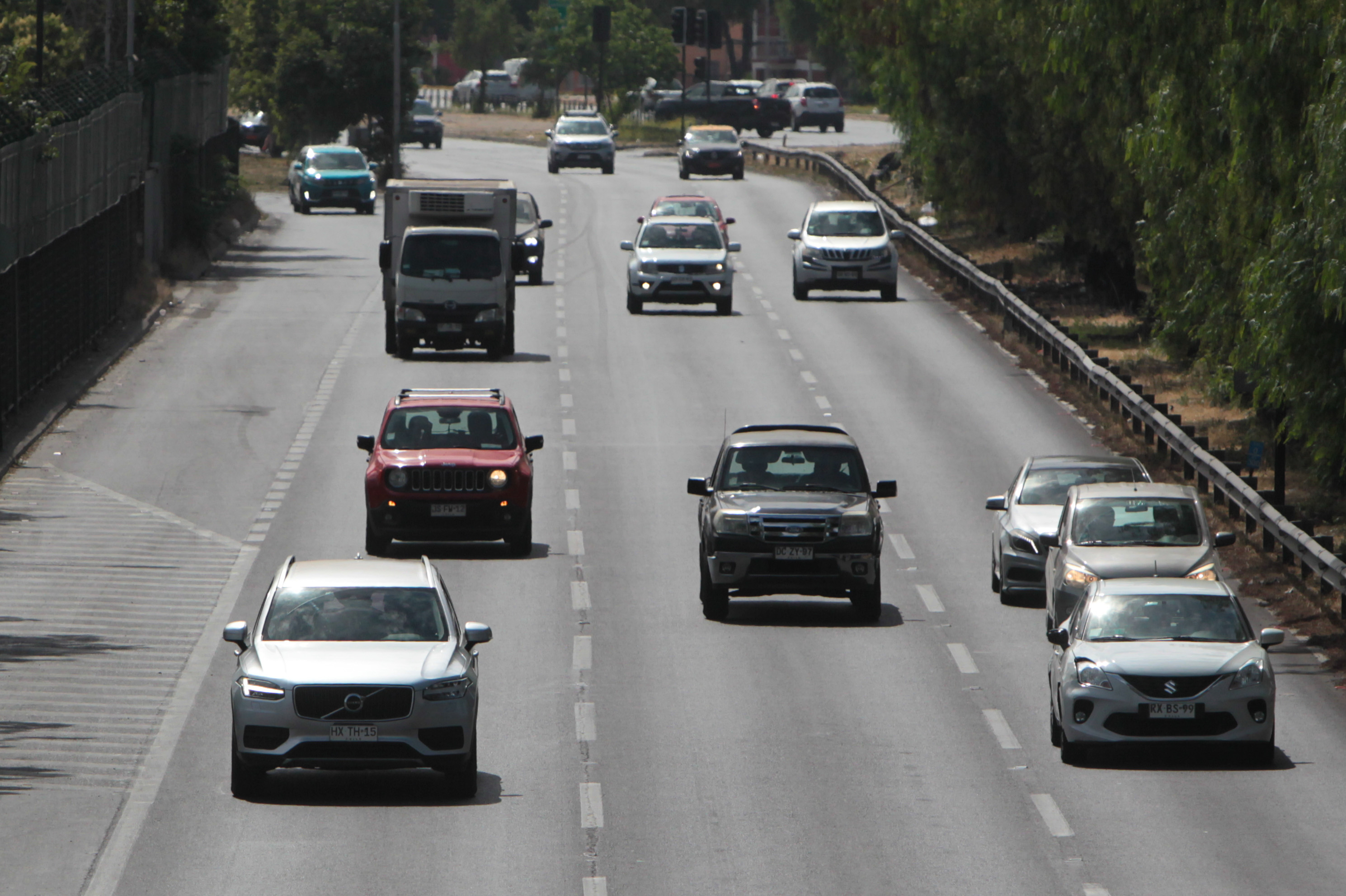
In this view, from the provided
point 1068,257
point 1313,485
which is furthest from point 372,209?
point 1313,485

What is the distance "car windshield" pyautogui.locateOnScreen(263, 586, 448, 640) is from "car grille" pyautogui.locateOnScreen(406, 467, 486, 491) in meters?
8.99

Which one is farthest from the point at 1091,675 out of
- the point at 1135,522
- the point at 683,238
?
the point at 683,238

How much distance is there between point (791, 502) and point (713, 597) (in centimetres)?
119

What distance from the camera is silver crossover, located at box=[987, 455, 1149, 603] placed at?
901 inches

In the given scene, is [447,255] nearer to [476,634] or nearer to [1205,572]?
[1205,572]

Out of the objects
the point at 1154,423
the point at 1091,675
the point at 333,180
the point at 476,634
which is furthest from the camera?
Answer: the point at 333,180

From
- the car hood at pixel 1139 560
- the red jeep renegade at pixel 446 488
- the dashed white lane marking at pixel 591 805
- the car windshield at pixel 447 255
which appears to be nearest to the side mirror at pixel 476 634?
the dashed white lane marking at pixel 591 805

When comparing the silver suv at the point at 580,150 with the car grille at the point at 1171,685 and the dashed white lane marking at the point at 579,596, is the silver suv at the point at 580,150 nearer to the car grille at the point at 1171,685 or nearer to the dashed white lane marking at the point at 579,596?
the dashed white lane marking at the point at 579,596

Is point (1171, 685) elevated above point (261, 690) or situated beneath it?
situated beneath

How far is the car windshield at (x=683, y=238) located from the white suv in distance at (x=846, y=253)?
236 cm

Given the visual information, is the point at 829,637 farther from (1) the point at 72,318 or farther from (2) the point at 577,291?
(2) the point at 577,291

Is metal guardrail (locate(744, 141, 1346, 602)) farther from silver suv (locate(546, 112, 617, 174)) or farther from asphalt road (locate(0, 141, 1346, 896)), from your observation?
silver suv (locate(546, 112, 617, 174))

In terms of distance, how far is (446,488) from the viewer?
24.5m

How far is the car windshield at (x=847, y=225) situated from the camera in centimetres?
4731
